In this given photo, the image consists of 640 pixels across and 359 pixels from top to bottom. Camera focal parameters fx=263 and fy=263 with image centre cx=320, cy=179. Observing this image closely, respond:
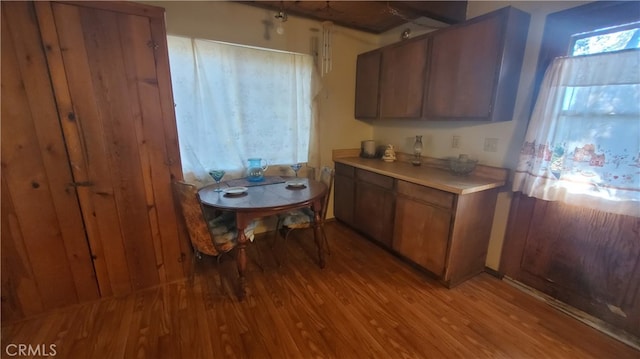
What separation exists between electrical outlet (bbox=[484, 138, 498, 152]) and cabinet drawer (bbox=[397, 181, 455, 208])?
629 millimetres

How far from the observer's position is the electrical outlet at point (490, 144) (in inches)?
83.4

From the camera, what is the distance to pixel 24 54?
1.44 m

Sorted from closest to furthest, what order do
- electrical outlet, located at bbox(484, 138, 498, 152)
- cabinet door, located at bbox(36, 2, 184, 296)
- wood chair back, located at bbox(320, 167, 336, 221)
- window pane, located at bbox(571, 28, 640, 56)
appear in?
1. window pane, located at bbox(571, 28, 640, 56)
2. cabinet door, located at bbox(36, 2, 184, 296)
3. electrical outlet, located at bbox(484, 138, 498, 152)
4. wood chair back, located at bbox(320, 167, 336, 221)

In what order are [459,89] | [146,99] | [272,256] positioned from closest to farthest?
[146,99] → [459,89] → [272,256]

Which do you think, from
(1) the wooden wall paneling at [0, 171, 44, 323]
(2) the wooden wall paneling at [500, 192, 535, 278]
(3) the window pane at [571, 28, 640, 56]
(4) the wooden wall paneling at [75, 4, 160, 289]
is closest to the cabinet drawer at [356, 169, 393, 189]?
(2) the wooden wall paneling at [500, 192, 535, 278]

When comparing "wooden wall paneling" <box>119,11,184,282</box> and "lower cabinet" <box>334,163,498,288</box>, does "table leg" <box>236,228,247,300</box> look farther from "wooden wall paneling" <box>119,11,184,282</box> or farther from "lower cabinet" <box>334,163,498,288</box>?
"lower cabinet" <box>334,163,498,288</box>

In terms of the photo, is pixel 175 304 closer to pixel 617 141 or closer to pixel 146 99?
pixel 146 99

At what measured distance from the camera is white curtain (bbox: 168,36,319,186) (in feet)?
7.36

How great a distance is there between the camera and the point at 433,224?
2.05 m

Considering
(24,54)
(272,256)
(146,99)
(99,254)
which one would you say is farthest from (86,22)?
(272,256)

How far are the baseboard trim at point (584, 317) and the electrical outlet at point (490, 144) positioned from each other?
1059 mm

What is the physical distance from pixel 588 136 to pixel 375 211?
5.25 ft

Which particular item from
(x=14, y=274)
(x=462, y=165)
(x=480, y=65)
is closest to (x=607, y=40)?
(x=480, y=65)

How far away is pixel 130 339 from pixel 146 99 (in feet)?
4.88
